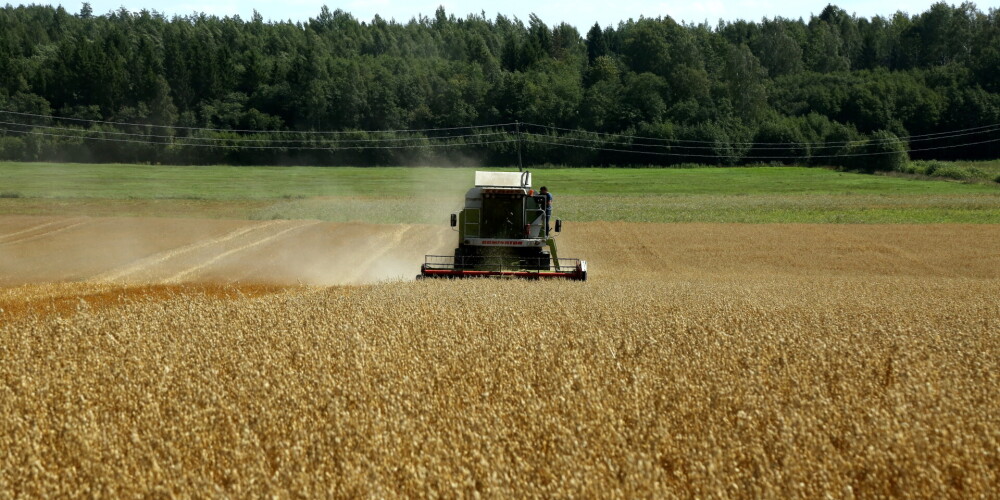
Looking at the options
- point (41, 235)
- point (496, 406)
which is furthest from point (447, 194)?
point (496, 406)

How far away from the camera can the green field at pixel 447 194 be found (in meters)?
45.7

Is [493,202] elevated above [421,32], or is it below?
below

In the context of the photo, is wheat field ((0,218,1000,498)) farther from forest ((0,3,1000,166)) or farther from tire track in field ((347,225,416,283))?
forest ((0,3,1000,166))

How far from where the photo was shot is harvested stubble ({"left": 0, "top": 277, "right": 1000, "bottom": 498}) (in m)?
6.13

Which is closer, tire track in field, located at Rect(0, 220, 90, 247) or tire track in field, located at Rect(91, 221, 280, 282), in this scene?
tire track in field, located at Rect(91, 221, 280, 282)

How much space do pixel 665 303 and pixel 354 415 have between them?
307 inches

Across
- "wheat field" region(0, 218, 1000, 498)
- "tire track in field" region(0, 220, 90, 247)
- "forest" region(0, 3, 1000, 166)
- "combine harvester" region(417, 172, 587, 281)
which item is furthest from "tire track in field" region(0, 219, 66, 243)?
"forest" region(0, 3, 1000, 166)

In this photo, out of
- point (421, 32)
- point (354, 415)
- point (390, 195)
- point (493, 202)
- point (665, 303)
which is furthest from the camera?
point (421, 32)

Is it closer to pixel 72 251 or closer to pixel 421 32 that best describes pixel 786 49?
pixel 421 32

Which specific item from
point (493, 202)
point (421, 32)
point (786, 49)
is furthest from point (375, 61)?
point (493, 202)

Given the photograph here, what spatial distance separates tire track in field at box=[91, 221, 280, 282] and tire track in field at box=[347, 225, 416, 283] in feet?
19.4

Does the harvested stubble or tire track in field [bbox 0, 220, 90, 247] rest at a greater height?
the harvested stubble

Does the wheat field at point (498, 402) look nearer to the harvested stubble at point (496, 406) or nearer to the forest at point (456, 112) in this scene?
the harvested stubble at point (496, 406)

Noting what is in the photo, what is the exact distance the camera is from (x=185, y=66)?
97125 mm
